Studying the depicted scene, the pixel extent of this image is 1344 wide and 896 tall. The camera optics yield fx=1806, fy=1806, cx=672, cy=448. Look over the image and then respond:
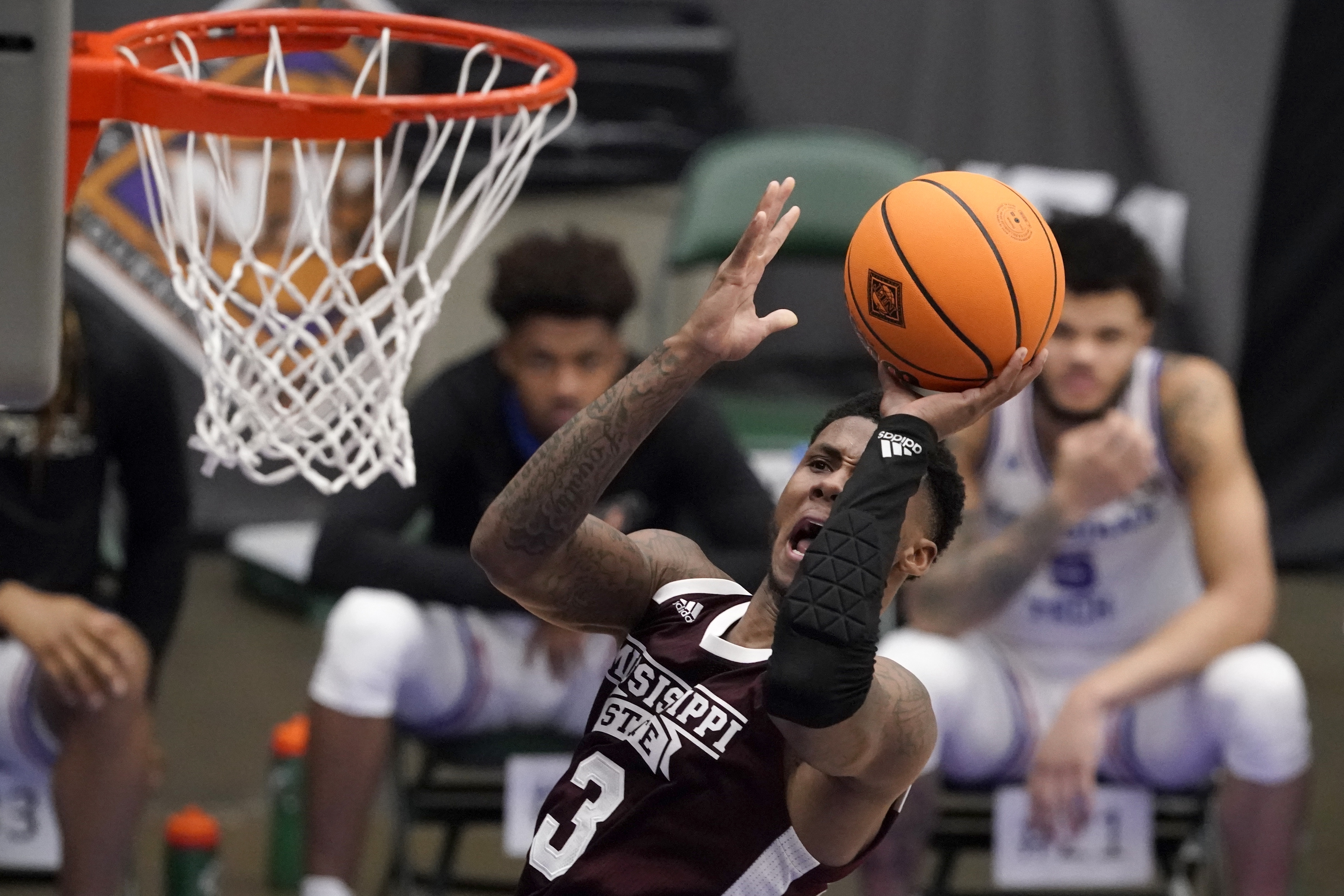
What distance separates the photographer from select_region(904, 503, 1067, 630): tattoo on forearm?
378cm

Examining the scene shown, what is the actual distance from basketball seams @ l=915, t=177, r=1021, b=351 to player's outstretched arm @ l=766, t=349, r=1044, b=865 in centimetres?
5

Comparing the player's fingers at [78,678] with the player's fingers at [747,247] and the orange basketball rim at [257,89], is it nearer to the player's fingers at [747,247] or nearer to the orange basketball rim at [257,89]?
the orange basketball rim at [257,89]

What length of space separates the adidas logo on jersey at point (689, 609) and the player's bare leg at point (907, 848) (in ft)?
4.38

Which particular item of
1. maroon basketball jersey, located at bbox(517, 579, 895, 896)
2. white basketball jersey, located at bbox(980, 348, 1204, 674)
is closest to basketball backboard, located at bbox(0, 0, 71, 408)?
maroon basketball jersey, located at bbox(517, 579, 895, 896)

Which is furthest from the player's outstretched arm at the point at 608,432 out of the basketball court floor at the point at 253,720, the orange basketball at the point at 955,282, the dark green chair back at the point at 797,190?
the dark green chair back at the point at 797,190

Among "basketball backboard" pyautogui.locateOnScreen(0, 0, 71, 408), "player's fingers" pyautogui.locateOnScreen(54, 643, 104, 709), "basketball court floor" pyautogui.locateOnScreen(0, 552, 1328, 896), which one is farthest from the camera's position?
"basketball court floor" pyautogui.locateOnScreen(0, 552, 1328, 896)

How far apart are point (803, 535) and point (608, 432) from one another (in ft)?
0.88

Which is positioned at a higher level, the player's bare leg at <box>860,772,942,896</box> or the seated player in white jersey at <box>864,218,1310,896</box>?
the seated player in white jersey at <box>864,218,1310,896</box>

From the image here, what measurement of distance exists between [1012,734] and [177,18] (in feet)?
7.03

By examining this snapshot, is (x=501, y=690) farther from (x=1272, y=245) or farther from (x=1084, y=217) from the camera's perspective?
(x=1272, y=245)

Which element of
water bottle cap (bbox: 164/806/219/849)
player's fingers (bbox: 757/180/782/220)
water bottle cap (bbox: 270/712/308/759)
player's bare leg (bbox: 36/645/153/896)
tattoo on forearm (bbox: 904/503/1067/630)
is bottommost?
water bottle cap (bbox: 270/712/308/759)

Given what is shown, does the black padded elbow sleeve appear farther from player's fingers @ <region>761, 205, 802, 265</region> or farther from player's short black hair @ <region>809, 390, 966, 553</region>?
player's fingers @ <region>761, 205, 802, 265</region>

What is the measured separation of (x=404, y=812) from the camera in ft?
12.1

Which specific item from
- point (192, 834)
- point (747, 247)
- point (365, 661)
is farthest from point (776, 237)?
point (192, 834)
